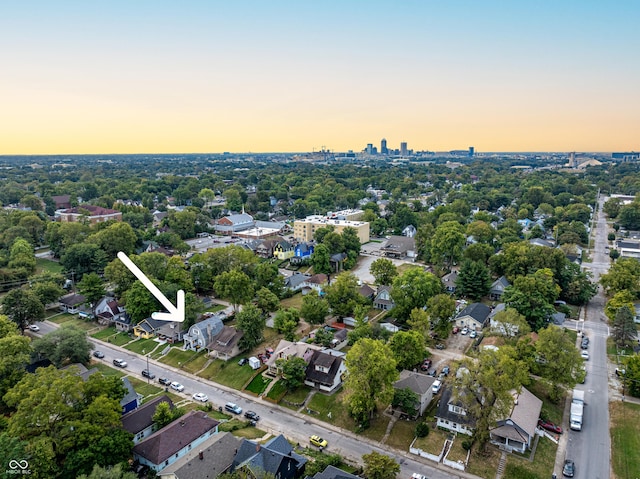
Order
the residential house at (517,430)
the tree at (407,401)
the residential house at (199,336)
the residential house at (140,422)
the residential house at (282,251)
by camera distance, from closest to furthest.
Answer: the residential house at (517,430), the residential house at (140,422), the tree at (407,401), the residential house at (199,336), the residential house at (282,251)

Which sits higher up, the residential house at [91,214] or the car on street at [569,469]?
the residential house at [91,214]

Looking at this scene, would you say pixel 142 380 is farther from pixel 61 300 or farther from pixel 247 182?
pixel 247 182

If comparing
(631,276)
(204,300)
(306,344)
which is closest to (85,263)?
(204,300)

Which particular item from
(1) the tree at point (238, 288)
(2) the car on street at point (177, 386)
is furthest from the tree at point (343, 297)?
(2) the car on street at point (177, 386)

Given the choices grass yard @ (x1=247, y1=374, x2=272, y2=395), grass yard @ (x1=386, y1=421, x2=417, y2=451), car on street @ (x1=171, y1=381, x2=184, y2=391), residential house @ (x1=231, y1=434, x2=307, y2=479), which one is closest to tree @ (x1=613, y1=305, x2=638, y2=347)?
grass yard @ (x1=386, y1=421, x2=417, y2=451)

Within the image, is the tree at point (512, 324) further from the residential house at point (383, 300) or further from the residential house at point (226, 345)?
the residential house at point (226, 345)

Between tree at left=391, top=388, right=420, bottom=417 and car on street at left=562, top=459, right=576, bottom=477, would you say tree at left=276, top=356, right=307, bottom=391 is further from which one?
car on street at left=562, top=459, right=576, bottom=477
